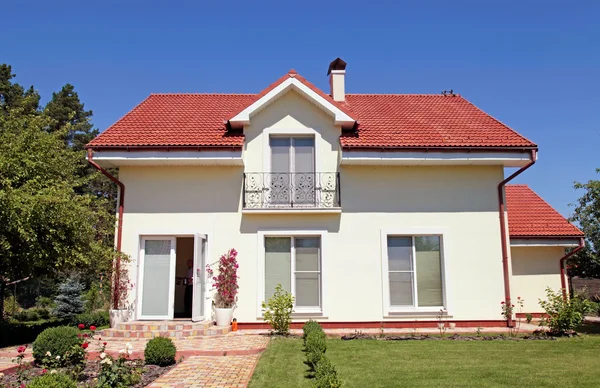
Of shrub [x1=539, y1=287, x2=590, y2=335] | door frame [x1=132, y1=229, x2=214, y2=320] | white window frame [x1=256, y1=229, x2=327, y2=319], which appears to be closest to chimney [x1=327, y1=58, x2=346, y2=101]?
white window frame [x1=256, y1=229, x2=327, y2=319]

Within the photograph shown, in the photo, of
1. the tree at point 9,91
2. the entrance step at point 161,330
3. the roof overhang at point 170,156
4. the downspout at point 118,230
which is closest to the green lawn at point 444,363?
the entrance step at point 161,330

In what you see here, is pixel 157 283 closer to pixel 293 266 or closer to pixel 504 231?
pixel 293 266

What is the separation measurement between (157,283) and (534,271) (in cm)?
1233

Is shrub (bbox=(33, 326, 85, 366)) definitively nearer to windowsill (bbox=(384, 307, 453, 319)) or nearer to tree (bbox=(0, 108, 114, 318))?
tree (bbox=(0, 108, 114, 318))

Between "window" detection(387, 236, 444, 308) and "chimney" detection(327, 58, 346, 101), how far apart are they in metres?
5.81

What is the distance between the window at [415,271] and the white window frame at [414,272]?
6cm

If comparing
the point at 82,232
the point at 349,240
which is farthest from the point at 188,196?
the point at 349,240

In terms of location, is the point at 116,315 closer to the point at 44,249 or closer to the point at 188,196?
the point at 44,249

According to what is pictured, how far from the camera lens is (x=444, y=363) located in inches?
336

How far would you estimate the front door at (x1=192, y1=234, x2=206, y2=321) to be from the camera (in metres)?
12.8

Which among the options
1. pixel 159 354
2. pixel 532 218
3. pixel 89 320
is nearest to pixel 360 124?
pixel 532 218

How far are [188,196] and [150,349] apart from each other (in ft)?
19.8

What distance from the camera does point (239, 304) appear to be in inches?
533

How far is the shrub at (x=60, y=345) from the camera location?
8320 mm
